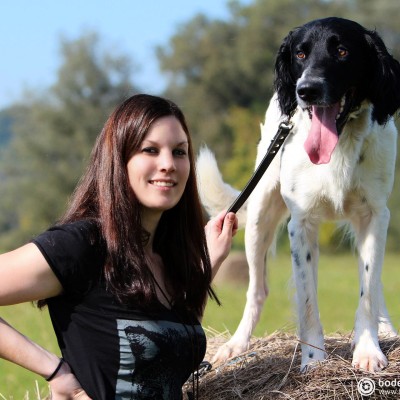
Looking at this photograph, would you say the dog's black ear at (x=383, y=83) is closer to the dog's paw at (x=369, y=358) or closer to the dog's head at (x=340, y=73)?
the dog's head at (x=340, y=73)

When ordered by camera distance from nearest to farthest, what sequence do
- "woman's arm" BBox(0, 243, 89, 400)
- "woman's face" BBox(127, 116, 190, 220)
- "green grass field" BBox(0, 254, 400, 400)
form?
"woman's arm" BBox(0, 243, 89, 400) < "woman's face" BBox(127, 116, 190, 220) < "green grass field" BBox(0, 254, 400, 400)

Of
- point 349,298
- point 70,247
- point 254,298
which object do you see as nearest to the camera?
point 70,247

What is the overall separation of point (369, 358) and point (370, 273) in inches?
25.1

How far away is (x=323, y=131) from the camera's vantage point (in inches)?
167

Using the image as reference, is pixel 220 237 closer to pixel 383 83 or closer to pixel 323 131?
pixel 323 131

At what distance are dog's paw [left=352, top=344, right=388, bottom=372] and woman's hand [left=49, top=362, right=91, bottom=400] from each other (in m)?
1.39

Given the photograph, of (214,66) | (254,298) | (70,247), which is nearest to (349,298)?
(254,298)

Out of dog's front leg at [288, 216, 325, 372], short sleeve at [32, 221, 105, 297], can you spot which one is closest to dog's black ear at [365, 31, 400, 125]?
dog's front leg at [288, 216, 325, 372]

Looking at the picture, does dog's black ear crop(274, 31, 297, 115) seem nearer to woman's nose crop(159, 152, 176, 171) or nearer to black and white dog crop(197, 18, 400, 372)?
black and white dog crop(197, 18, 400, 372)

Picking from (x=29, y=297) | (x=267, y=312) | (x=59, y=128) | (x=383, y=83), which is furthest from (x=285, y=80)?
(x=59, y=128)

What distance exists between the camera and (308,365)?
3.83 meters

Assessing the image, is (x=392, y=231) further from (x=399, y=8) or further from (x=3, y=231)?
(x=3, y=231)

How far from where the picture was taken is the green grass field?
770 centimetres

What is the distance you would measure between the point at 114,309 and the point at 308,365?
1.11 m
